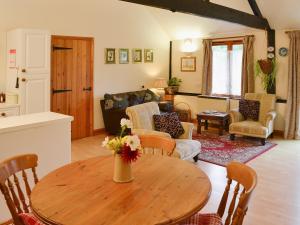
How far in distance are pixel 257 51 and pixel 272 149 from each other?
7.78 ft

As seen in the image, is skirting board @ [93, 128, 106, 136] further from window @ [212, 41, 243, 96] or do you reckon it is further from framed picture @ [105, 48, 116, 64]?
window @ [212, 41, 243, 96]

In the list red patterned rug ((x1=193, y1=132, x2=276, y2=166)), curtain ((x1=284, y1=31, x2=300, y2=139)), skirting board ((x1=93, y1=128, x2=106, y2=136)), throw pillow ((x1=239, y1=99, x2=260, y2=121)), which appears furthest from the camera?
skirting board ((x1=93, y1=128, x2=106, y2=136))

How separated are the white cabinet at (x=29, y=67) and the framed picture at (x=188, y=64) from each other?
3.99 m

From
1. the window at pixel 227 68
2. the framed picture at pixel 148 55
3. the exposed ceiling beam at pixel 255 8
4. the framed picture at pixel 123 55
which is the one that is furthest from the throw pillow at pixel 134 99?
the exposed ceiling beam at pixel 255 8

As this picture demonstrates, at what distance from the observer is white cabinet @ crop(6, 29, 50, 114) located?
4961mm

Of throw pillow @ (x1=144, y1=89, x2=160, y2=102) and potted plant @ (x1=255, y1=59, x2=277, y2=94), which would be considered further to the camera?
throw pillow @ (x1=144, y1=89, x2=160, y2=102)

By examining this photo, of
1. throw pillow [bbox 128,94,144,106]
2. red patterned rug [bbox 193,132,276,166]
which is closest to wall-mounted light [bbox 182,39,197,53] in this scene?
throw pillow [bbox 128,94,144,106]

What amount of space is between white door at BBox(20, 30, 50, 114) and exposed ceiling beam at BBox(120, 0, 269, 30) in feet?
6.98

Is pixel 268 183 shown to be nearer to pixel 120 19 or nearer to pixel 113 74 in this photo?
pixel 113 74

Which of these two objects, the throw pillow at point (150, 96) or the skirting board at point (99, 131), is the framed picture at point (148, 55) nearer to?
the throw pillow at point (150, 96)

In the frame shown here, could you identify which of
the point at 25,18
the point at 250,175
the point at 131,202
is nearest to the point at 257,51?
the point at 25,18

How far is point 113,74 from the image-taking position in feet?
23.0

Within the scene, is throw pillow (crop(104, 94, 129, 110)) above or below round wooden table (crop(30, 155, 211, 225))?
above

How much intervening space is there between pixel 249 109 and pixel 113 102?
9.23 feet
